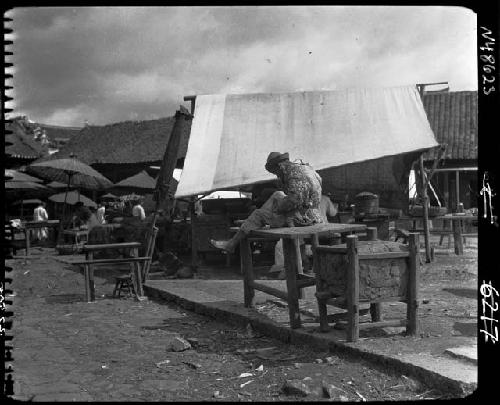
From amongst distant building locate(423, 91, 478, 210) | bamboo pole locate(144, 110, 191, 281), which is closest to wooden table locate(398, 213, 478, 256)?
bamboo pole locate(144, 110, 191, 281)

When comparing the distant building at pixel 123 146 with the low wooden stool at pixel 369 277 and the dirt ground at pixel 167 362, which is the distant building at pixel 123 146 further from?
the low wooden stool at pixel 369 277

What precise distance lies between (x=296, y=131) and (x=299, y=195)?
4335 millimetres

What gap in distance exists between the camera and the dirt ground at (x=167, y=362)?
4.19 metres

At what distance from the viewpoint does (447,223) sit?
17109 mm

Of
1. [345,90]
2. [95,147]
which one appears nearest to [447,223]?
[345,90]

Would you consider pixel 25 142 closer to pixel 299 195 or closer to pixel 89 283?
pixel 89 283

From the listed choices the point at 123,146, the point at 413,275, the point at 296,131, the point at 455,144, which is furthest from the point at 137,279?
the point at 123,146

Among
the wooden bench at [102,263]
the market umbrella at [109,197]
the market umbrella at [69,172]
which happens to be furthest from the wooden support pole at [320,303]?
the market umbrella at [109,197]

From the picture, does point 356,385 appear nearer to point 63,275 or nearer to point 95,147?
point 63,275

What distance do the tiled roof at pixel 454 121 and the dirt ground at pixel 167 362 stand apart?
12113mm

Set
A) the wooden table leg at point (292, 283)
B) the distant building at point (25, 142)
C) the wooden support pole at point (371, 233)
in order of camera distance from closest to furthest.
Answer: the wooden table leg at point (292, 283), the wooden support pole at point (371, 233), the distant building at point (25, 142)

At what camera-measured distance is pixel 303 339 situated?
535 cm

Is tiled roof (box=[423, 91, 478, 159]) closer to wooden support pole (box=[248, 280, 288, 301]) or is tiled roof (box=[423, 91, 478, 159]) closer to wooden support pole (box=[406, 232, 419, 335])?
wooden support pole (box=[248, 280, 288, 301])
